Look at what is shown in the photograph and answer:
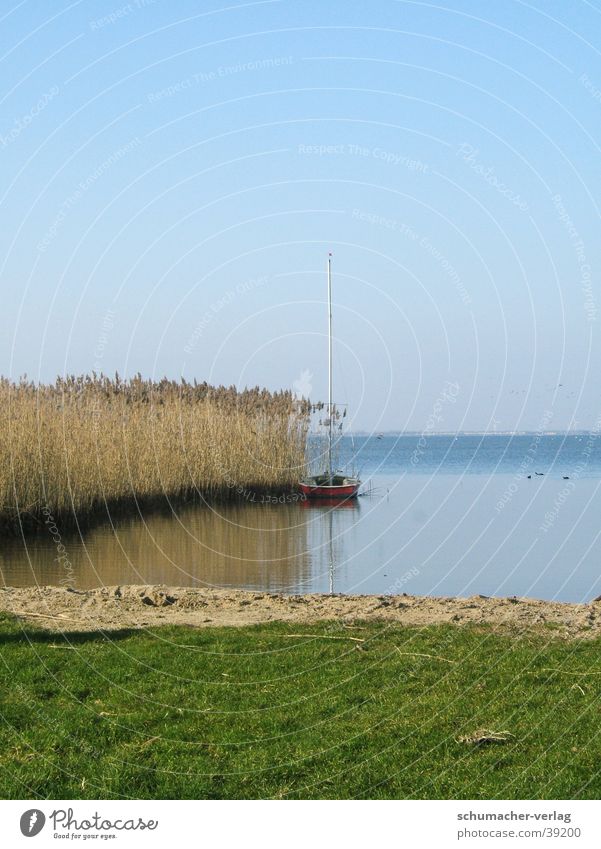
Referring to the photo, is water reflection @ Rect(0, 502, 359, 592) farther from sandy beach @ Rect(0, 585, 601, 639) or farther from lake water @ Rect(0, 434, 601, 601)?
sandy beach @ Rect(0, 585, 601, 639)

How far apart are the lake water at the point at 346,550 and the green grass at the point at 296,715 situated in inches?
246

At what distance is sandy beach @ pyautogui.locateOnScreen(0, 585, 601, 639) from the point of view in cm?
1044

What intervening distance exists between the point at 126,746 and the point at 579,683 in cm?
344

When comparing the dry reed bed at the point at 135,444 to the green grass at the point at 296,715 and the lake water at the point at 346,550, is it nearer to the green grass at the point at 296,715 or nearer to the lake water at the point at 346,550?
the lake water at the point at 346,550

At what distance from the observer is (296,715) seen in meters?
7.08

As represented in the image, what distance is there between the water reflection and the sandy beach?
3086 millimetres

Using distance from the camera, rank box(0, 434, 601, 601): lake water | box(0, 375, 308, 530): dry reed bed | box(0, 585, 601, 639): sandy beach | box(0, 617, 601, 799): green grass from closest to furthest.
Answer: box(0, 617, 601, 799): green grass
box(0, 585, 601, 639): sandy beach
box(0, 434, 601, 601): lake water
box(0, 375, 308, 530): dry reed bed

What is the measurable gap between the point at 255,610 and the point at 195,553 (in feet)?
27.2

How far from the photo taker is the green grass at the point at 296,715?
5.84 meters

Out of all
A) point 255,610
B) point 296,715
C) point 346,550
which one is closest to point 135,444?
point 346,550

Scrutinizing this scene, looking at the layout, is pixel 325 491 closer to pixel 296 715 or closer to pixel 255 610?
pixel 255 610

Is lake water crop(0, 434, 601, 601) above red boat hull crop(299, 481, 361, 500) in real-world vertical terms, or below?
below

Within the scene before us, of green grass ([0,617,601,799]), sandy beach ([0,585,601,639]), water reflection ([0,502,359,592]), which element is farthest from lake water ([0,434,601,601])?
green grass ([0,617,601,799])

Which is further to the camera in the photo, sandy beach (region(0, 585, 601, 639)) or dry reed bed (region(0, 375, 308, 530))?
dry reed bed (region(0, 375, 308, 530))
